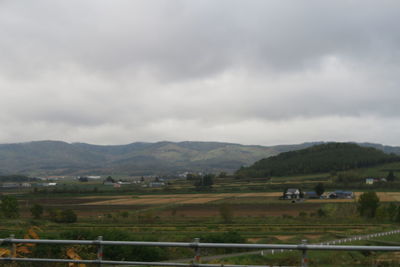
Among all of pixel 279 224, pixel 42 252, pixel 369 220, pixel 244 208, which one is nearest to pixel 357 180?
pixel 244 208

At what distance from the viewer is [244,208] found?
3750 inches

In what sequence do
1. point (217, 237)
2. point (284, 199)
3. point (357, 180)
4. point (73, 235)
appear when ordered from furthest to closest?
point (357, 180)
point (284, 199)
point (217, 237)
point (73, 235)

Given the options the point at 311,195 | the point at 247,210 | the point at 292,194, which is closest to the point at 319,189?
the point at 311,195

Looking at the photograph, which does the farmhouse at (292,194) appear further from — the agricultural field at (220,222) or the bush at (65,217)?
the bush at (65,217)

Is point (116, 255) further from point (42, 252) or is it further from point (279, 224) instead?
point (279, 224)

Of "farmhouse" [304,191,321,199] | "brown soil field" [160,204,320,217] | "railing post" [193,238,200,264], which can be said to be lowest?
"brown soil field" [160,204,320,217]

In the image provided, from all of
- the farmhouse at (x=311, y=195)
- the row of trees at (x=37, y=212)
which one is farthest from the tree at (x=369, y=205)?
the row of trees at (x=37, y=212)

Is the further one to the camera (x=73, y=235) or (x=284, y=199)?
(x=284, y=199)

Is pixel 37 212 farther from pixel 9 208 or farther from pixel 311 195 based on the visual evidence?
pixel 311 195

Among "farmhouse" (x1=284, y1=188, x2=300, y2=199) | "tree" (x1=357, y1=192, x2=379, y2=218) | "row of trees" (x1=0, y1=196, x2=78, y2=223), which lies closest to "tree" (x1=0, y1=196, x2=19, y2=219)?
"row of trees" (x1=0, y1=196, x2=78, y2=223)

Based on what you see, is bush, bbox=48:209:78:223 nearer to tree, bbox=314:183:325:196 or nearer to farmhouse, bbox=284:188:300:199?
farmhouse, bbox=284:188:300:199

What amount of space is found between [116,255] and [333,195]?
10214 cm

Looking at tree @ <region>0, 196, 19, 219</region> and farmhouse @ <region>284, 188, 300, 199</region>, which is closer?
tree @ <region>0, 196, 19, 219</region>

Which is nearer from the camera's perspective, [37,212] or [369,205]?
[369,205]
